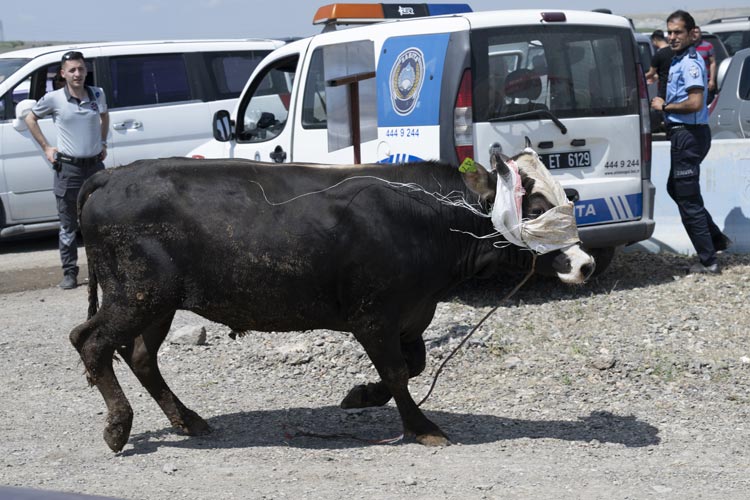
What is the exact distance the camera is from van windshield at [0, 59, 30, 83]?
40.5 ft

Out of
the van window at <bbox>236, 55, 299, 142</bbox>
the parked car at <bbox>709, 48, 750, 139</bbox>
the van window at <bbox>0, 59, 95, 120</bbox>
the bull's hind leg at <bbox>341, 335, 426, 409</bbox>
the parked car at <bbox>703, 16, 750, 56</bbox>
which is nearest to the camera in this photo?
the bull's hind leg at <bbox>341, 335, 426, 409</bbox>

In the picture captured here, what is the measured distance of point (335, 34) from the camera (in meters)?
9.13

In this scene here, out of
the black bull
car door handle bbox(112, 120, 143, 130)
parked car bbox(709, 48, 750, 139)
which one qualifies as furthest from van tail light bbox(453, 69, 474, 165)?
parked car bbox(709, 48, 750, 139)

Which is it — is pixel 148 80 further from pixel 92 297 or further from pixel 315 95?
pixel 92 297

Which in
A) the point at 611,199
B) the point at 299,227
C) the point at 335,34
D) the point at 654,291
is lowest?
the point at 654,291

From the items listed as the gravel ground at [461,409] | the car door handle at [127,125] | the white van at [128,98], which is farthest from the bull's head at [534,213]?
the car door handle at [127,125]

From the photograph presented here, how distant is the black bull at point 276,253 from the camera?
5609 mm

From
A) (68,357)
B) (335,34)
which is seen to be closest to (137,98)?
(335,34)

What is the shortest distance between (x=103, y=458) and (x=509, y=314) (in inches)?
142

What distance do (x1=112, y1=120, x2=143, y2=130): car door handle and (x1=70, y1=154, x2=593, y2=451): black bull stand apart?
7.15 meters

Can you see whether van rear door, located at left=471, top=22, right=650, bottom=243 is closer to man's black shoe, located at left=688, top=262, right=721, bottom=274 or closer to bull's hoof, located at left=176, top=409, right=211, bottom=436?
man's black shoe, located at left=688, top=262, right=721, bottom=274

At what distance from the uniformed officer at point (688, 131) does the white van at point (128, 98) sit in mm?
6077

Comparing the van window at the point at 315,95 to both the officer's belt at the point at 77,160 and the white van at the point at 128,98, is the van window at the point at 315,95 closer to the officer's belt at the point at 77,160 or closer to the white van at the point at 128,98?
the officer's belt at the point at 77,160

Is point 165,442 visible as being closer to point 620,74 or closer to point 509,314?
point 509,314
